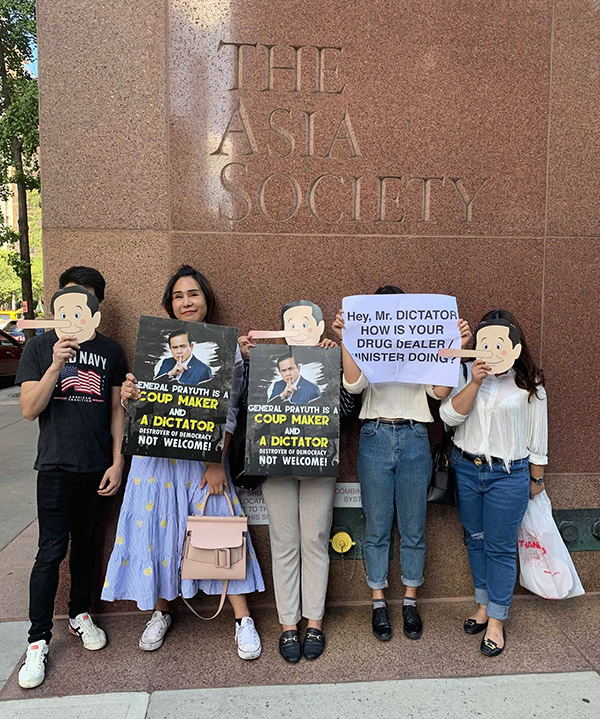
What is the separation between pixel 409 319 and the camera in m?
3.17

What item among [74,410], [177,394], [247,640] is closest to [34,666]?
[247,640]

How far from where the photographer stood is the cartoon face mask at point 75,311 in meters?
2.94

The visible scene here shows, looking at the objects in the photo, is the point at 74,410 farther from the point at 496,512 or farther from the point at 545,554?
the point at 545,554

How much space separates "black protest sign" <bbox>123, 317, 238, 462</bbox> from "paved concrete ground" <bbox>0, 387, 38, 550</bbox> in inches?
103

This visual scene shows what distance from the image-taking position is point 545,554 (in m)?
A: 3.39

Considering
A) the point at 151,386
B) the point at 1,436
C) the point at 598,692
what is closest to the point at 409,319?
the point at 151,386

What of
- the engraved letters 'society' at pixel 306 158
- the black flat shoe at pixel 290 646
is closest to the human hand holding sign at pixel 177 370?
the engraved letters 'society' at pixel 306 158

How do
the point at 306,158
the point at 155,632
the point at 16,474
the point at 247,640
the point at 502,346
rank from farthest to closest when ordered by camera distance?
the point at 16,474 < the point at 306,158 < the point at 155,632 < the point at 247,640 < the point at 502,346

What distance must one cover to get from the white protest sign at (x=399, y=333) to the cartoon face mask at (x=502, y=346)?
18 cm

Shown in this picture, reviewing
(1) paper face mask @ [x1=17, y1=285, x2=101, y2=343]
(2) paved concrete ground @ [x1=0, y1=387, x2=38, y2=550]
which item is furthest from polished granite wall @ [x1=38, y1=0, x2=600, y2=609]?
(2) paved concrete ground @ [x1=0, y1=387, x2=38, y2=550]

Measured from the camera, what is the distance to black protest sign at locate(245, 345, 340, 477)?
3023mm

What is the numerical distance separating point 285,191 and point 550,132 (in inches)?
68.9

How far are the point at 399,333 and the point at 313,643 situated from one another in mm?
1798

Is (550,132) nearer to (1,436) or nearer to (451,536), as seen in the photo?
(451,536)
